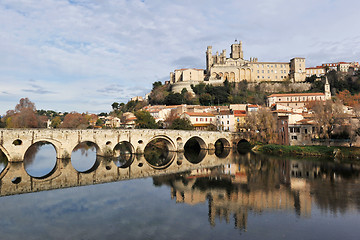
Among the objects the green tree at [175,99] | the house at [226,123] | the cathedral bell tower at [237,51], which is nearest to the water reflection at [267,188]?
A: the house at [226,123]

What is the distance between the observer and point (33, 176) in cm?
2545

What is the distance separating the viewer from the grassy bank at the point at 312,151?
33.5m

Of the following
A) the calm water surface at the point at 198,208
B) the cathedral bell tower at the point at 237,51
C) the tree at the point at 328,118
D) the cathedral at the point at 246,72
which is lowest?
the calm water surface at the point at 198,208

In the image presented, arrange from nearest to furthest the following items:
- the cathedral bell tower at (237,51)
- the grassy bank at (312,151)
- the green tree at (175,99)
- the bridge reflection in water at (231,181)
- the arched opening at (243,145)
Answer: the bridge reflection in water at (231,181) < the grassy bank at (312,151) < the arched opening at (243,145) < the green tree at (175,99) < the cathedral bell tower at (237,51)

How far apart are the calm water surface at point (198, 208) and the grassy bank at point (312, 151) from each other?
8.72m

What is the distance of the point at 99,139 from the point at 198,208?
21.7m

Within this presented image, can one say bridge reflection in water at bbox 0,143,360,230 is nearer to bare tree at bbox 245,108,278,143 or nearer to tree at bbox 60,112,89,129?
bare tree at bbox 245,108,278,143

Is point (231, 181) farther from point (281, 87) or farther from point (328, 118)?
point (281, 87)

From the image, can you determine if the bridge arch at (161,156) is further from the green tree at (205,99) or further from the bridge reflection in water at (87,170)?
the green tree at (205,99)

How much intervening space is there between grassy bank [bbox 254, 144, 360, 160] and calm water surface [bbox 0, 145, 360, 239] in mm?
8720

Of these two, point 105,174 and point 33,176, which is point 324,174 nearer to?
point 105,174

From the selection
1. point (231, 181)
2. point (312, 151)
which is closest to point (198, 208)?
point (231, 181)

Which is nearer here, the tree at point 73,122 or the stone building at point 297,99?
the stone building at point 297,99

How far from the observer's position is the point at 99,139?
3509 cm
